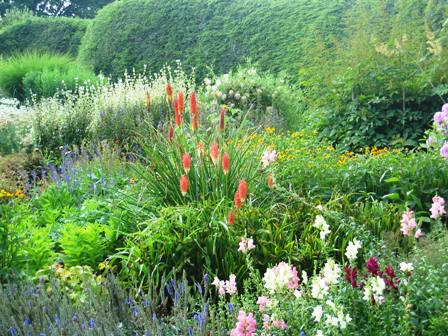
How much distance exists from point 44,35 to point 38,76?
7252 millimetres

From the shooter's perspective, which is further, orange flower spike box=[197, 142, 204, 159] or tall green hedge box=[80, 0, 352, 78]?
tall green hedge box=[80, 0, 352, 78]

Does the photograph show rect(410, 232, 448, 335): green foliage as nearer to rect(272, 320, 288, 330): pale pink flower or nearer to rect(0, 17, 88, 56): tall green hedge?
rect(272, 320, 288, 330): pale pink flower

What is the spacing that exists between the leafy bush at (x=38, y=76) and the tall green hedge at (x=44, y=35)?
4.16m

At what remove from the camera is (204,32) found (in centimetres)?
1480

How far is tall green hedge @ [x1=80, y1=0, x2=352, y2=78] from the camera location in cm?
1318

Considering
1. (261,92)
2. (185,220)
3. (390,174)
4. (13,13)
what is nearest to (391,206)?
(390,174)

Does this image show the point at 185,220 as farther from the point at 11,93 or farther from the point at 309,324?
the point at 11,93

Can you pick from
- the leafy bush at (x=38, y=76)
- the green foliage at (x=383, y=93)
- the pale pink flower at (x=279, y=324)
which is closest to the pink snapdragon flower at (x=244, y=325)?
the pale pink flower at (x=279, y=324)

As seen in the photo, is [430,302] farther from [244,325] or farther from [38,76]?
[38,76]

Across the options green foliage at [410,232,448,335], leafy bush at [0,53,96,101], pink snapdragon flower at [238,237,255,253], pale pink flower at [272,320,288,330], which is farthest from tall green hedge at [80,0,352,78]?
pale pink flower at [272,320,288,330]

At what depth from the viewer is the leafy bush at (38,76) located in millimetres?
13305

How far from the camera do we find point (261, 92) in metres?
9.66

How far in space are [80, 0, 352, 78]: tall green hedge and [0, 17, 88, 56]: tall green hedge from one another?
2392 millimetres

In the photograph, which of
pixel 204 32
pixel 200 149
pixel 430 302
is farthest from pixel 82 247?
pixel 204 32
